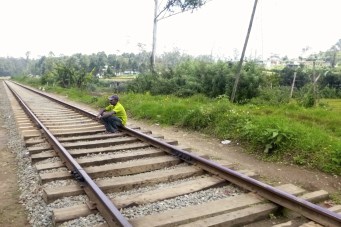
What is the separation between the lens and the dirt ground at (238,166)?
12.2ft

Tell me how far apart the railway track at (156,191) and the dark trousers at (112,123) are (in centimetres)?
133

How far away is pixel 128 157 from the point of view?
5152 millimetres

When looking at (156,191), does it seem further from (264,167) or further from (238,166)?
(264,167)

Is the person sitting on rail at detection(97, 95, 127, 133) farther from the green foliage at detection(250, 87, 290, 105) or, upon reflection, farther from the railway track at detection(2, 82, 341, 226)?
the green foliage at detection(250, 87, 290, 105)

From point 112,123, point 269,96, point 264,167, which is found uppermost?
point 269,96

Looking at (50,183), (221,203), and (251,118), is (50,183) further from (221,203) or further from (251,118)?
(251,118)

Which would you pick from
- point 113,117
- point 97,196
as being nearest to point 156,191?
point 97,196

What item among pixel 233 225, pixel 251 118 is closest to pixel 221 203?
pixel 233 225

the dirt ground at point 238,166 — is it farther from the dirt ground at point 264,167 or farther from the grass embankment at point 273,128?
the grass embankment at point 273,128

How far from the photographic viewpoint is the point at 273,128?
6434 mm

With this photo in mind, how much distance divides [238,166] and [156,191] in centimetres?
192

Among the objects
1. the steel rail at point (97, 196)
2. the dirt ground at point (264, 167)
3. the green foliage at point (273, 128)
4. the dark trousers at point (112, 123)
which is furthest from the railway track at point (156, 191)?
the green foliage at point (273, 128)

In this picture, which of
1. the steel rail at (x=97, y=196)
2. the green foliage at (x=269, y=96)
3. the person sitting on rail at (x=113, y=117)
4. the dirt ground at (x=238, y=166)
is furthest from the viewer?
the green foliage at (x=269, y=96)

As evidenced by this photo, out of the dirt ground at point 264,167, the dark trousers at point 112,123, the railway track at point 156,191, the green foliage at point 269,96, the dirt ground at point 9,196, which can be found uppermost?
the green foliage at point 269,96
